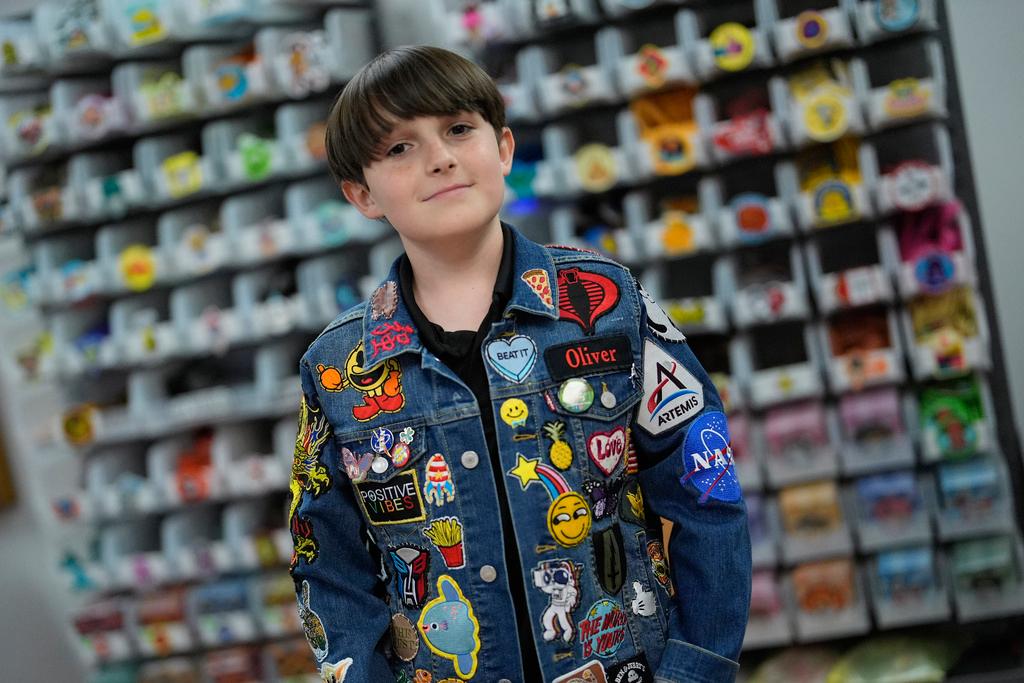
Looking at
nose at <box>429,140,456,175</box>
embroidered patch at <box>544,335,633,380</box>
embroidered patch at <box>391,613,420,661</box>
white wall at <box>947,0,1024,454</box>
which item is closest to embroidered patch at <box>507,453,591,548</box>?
embroidered patch at <box>544,335,633,380</box>

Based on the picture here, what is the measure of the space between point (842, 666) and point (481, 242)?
2429mm

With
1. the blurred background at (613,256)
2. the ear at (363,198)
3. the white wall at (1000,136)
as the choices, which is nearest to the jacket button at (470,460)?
the ear at (363,198)

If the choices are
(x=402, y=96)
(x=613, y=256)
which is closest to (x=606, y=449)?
(x=402, y=96)

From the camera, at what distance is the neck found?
1377 mm

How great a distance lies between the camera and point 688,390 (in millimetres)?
1373

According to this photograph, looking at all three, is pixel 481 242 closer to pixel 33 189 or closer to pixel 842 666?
pixel 842 666

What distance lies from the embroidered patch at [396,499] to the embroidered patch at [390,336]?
0.49ft

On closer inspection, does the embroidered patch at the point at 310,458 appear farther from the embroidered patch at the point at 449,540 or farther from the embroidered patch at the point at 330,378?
the embroidered patch at the point at 449,540

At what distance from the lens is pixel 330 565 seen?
1.39m

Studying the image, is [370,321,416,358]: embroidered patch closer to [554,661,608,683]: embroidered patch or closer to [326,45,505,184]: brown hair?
[326,45,505,184]: brown hair

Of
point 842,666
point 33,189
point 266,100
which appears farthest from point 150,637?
point 842,666

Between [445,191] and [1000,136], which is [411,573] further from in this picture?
[1000,136]

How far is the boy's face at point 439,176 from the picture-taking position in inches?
51.5

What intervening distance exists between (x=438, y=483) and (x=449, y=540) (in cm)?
7
